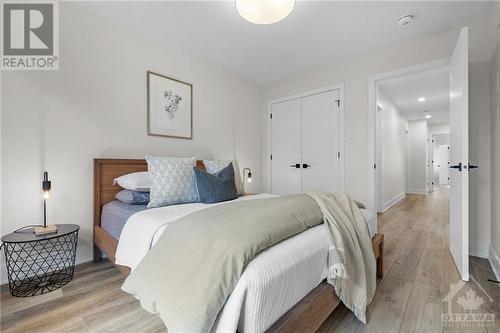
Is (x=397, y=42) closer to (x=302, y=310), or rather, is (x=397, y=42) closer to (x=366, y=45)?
(x=366, y=45)

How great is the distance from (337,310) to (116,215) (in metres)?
1.80

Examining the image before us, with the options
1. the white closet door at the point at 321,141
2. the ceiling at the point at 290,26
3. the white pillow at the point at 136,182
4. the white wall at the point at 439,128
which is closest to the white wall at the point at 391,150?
the white closet door at the point at 321,141

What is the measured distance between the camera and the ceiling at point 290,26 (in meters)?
2.08

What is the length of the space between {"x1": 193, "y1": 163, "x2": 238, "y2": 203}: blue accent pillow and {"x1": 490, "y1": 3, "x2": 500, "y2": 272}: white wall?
92.5 inches

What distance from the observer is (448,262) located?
2.05 meters

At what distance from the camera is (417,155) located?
7.01m

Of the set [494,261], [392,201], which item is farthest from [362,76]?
[392,201]

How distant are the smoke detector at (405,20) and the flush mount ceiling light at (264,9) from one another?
149 centimetres

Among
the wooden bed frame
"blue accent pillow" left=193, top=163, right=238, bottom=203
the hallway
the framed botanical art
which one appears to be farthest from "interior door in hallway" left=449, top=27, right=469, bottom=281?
the framed botanical art

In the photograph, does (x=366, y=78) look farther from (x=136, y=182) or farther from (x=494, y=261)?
(x=136, y=182)

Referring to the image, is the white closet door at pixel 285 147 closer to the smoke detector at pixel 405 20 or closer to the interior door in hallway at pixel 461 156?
the smoke detector at pixel 405 20

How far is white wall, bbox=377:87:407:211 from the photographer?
4.53 metres

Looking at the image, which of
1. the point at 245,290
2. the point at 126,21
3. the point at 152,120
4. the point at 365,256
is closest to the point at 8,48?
the point at 126,21

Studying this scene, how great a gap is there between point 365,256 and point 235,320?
99 centimetres
